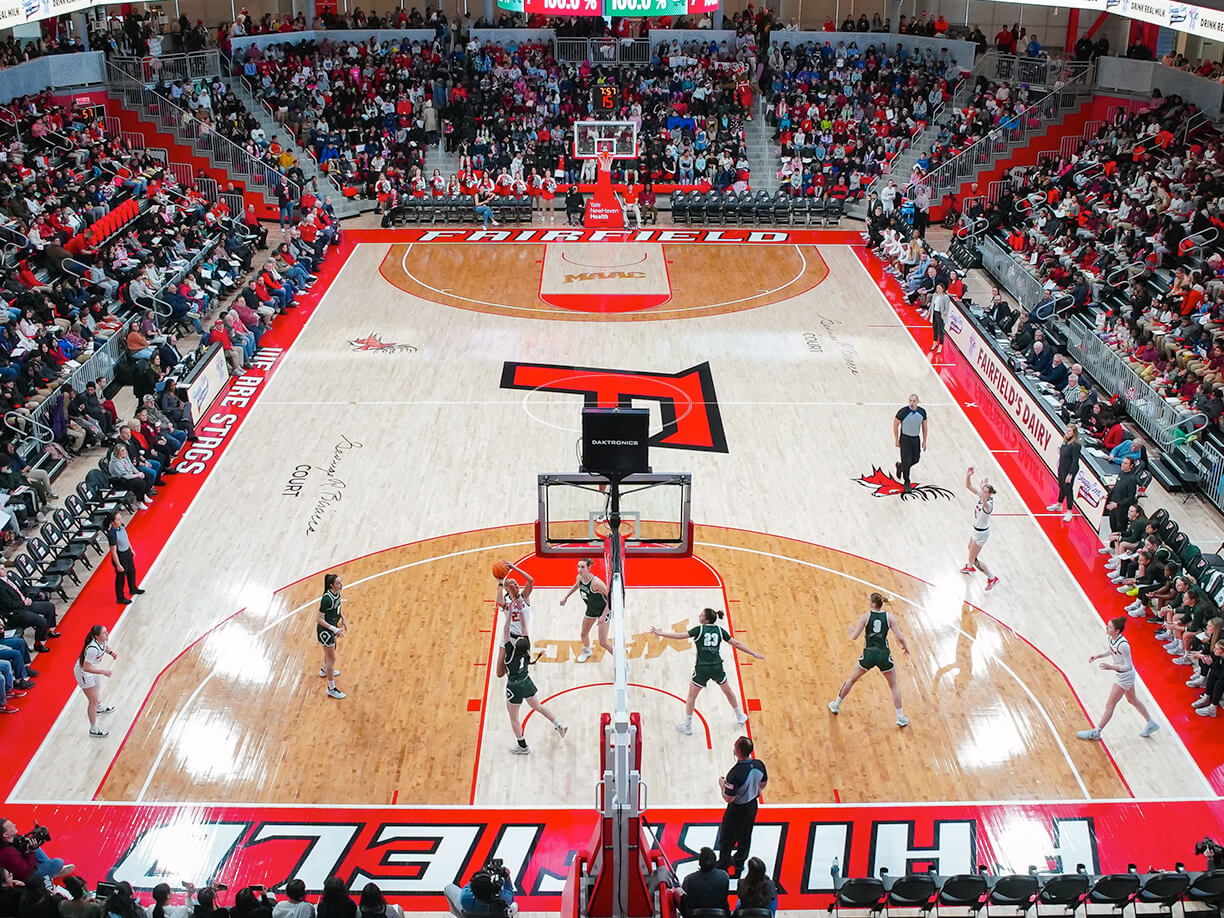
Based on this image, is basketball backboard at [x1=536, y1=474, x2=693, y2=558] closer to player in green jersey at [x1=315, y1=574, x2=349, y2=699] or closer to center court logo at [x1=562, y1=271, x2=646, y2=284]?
player in green jersey at [x1=315, y1=574, x2=349, y2=699]

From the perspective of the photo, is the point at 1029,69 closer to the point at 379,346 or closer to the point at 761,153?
the point at 761,153

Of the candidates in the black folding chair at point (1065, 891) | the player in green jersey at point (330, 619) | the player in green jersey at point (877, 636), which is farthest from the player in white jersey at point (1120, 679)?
the player in green jersey at point (330, 619)

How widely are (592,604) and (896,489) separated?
23.2ft

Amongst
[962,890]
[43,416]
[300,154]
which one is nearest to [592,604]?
[962,890]

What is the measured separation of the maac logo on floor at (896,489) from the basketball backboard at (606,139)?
19.3 meters

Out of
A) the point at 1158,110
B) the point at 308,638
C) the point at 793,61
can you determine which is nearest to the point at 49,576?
the point at 308,638

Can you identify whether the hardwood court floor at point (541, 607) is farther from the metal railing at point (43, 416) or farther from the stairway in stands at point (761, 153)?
the stairway in stands at point (761, 153)

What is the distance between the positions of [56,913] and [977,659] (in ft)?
34.0

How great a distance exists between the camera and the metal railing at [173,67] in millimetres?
35312

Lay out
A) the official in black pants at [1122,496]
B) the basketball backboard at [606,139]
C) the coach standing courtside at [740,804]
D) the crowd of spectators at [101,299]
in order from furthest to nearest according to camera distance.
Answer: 1. the basketball backboard at [606,139]
2. the crowd of spectators at [101,299]
3. the official in black pants at [1122,496]
4. the coach standing courtside at [740,804]

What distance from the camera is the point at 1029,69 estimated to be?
37562 millimetres

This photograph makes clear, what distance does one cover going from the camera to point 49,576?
1549 cm

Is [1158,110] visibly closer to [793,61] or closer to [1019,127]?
[1019,127]

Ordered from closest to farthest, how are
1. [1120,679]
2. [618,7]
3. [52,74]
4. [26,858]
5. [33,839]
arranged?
[26,858] → [33,839] → [1120,679] → [618,7] → [52,74]
